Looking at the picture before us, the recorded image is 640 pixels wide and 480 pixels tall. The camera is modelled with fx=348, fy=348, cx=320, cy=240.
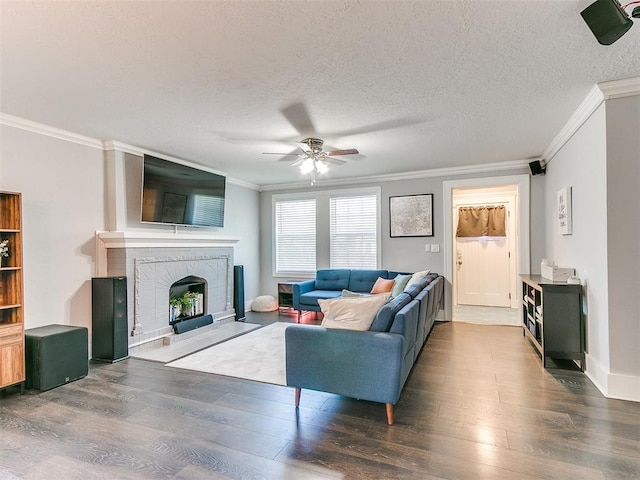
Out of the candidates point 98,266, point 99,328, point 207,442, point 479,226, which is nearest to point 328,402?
point 207,442

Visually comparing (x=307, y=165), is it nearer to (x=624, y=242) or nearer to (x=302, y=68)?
(x=302, y=68)

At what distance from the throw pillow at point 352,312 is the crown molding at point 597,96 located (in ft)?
7.89

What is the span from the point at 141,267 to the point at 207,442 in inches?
107

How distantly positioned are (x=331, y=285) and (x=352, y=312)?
363cm

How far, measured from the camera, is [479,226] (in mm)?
7266

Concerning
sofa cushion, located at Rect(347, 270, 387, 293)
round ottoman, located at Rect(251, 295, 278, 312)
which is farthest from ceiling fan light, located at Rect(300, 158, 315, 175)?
round ottoman, located at Rect(251, 295, 278, 312)

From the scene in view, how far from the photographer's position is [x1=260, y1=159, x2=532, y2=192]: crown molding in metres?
5.36

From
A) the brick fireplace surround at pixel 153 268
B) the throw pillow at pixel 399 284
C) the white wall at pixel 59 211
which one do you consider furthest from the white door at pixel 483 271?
the white wall at pixel 59 211

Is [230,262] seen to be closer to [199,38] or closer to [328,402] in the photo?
[328,402]

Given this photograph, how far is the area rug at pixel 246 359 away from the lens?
3.43 m

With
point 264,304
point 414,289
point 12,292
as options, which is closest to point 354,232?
point 264,304

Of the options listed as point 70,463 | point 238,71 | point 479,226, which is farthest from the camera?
point 479,226

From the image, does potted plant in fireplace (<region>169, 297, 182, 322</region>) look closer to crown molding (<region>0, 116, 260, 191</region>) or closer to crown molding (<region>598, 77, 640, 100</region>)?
crown molding (<region>0, 116, 260, 191</region>)

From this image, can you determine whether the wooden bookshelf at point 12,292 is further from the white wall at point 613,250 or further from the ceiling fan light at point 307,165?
the white wall at point 613,250
